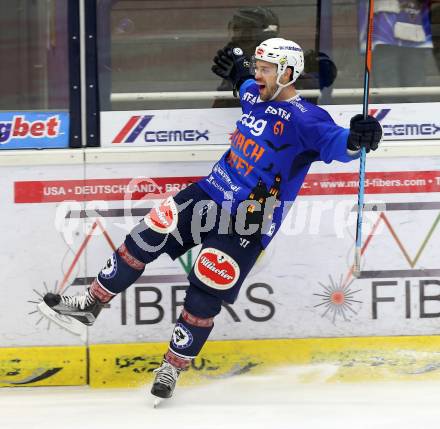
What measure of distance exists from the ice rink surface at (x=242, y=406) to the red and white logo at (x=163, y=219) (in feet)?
2.72

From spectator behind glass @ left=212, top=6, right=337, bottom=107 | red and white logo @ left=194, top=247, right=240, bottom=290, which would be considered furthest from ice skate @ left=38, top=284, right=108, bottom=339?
spectator behind glass @ left=212, top=6, right=337, bottom=107

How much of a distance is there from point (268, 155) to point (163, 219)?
571mm

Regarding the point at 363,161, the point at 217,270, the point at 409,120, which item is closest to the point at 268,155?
the point at 363,161

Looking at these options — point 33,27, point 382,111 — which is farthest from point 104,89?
point 382,111

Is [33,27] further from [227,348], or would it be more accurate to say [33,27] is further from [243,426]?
[243,426]

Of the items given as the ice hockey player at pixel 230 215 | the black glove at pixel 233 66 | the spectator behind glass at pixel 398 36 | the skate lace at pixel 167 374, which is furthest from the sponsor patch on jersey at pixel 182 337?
the spectator behind glass at pixel 398 36

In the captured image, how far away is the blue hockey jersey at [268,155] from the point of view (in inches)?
164

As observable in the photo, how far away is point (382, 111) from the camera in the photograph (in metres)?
4.74

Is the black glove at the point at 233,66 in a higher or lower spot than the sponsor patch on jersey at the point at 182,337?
higher

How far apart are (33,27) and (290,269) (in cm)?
176

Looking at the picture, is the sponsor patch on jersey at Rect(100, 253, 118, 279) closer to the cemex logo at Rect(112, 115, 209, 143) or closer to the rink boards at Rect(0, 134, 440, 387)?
the rink boards at Rect(0, 134, 440, 387)

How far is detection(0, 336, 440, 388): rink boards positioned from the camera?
4664mm

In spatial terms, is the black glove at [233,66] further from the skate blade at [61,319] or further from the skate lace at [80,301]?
the skate blade at [61,319]

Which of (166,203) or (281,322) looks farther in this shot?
(281,322)
